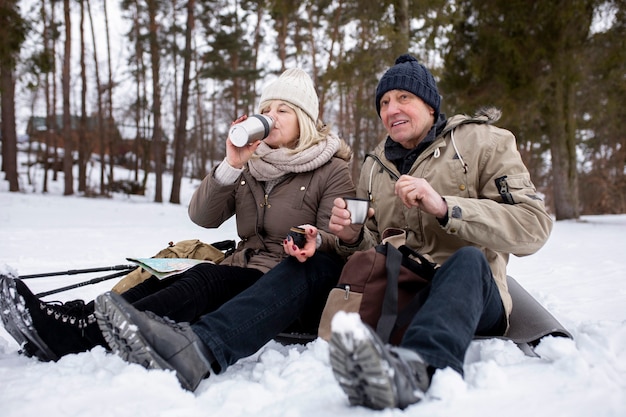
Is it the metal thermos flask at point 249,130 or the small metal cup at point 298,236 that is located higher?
the metal thermos flask at point 249,130

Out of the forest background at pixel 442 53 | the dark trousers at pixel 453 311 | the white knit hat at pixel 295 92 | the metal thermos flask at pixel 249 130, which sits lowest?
the dark trousers at pixel 453 311

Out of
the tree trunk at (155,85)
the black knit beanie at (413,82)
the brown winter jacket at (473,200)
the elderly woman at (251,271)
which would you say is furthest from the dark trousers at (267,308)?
the tree trunk at (155,85)

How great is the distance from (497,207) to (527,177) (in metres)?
0.26

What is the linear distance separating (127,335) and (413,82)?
1.68 m

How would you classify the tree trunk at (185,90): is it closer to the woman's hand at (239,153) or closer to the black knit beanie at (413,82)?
the woman's hand at (239,153)

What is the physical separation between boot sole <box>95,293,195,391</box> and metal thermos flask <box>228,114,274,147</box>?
38.8 inches

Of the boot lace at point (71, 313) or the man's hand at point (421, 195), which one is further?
the boot lace at point (71, 313)

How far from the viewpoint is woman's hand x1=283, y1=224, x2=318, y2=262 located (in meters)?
2.05

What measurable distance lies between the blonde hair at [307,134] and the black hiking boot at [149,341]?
4.07 ft

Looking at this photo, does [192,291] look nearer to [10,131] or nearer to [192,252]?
[192,252]

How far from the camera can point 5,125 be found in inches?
553

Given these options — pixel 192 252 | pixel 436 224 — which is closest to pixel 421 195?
pixel 436 224

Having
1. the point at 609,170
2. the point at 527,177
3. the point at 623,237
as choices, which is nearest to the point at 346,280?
the point at 527,177

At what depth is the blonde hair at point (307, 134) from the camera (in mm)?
2607
